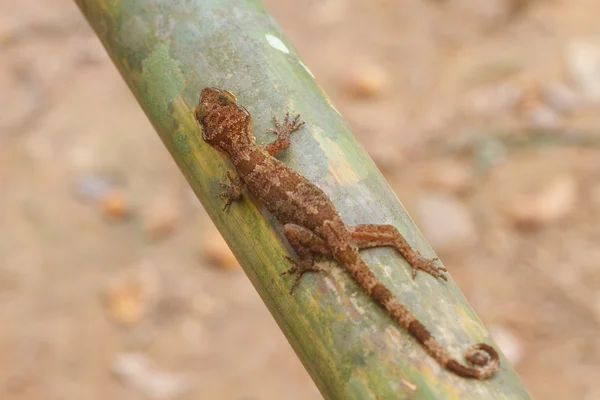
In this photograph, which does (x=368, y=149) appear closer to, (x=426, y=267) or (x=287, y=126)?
(x=287, y=126)

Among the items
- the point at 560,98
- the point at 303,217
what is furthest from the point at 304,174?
the point at 560,98

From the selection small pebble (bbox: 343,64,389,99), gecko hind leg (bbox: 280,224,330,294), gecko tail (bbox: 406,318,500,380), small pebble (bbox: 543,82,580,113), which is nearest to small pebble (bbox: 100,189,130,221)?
small pebble (bbox: 343,64,389,99)

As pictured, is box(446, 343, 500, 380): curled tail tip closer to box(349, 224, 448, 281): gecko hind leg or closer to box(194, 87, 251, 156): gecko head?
box(349, 224, 448, 281): gecko hind leg

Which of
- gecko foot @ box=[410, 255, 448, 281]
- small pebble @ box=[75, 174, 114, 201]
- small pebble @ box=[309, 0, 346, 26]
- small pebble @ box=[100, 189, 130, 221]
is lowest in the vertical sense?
gecko foot @ box=[410, 255, 448, 281]

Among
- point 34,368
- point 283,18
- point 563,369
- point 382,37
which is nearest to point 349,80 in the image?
point 382,37

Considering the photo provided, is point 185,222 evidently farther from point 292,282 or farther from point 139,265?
point 292,282

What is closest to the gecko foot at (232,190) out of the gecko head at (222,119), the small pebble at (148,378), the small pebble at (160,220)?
the gecko head at (222,119)

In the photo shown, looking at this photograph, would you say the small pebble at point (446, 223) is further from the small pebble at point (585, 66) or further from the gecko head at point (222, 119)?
the gecko head at point (222, 119)
